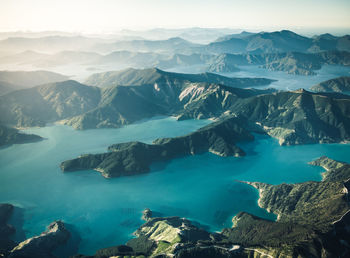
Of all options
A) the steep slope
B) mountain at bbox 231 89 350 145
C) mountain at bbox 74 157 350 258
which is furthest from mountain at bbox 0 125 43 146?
the steep slope

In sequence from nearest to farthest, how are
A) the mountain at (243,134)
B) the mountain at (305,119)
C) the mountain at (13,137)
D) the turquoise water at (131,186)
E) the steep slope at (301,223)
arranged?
the steep slope at (301,223) → the turquoise water at (131,186) → the mountain at (243,134) → the mountain at (305,119) → the mountain at (13,137)

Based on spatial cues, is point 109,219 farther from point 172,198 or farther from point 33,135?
point 33,135

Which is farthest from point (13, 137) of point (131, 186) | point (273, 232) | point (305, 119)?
point (305, 119)

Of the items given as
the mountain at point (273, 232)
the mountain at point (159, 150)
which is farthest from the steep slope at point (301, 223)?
the mountain at point (159, 150)

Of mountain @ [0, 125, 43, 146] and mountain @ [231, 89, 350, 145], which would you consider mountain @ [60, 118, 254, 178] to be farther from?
mountain @ [0, 125, 43, 146]

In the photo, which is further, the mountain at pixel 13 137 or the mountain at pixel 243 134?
the mountain at pixel 13 137

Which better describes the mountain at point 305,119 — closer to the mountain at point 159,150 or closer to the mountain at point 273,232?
the mountain at point 159,150

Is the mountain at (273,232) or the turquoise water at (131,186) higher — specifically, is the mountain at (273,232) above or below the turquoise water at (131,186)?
above

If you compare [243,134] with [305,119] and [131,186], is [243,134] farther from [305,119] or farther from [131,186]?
[131,186]
